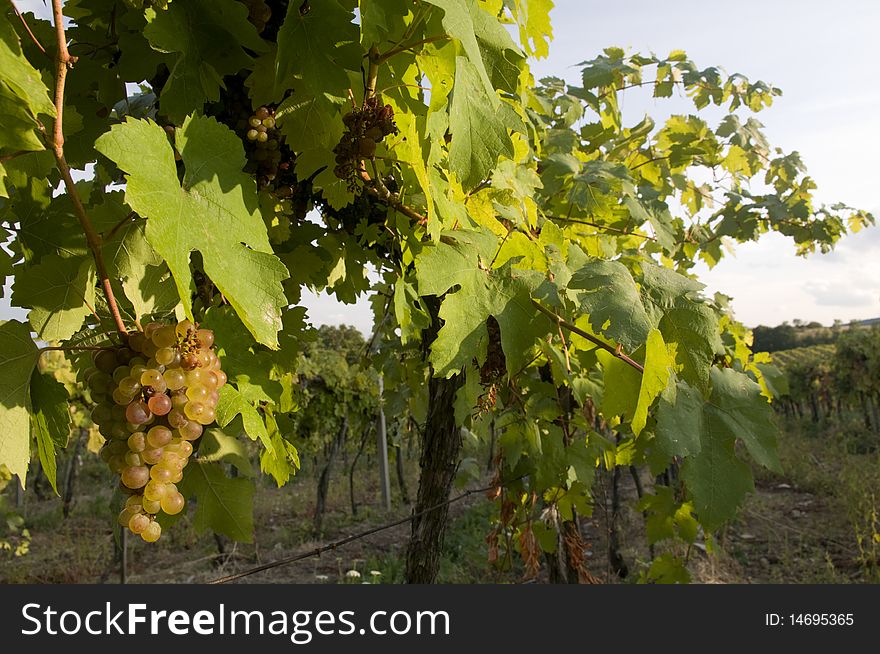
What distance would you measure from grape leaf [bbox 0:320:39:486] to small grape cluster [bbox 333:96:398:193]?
0.62 meters

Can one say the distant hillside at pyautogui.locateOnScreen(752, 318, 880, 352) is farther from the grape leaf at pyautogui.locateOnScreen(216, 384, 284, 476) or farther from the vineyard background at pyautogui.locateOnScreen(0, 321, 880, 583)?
the grape leaf at pyautogui.locateOnScreen(216, 384, 284, 476)

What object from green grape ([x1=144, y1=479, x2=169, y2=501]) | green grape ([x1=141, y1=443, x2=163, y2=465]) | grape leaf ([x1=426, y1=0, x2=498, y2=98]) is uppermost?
grape leaf ([x1=426, y1=0, x2=498, y2=98])

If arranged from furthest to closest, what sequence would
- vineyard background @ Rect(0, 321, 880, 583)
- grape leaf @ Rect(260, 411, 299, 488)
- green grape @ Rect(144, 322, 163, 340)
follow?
1. vineyard background @ Rect(0, 321, 880, 583)
2. grape leaf @ Rect(260, 411, 299, 488)
3. green grape @ Rect(144, 322, 163, 340)

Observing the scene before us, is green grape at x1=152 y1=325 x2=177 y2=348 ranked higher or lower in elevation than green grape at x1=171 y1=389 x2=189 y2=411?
higher

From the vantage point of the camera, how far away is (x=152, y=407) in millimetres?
914

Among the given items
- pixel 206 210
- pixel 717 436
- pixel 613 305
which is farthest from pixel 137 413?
pixel 717 436

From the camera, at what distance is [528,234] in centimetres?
161

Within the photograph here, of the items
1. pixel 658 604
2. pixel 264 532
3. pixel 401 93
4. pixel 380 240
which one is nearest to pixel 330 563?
pixel 264 532

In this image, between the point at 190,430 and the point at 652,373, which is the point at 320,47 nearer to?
the point at 190,430

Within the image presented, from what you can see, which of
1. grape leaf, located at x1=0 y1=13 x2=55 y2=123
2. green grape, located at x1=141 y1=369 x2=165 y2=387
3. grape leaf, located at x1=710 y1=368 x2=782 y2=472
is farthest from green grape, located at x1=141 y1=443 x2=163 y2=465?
grape leaf, located at x1=710 y1=368 x2=782 y2=472

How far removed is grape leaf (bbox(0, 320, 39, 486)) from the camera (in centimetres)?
90

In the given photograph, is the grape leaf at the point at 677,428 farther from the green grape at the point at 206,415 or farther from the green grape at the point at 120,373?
the green grape at the point at 120,373

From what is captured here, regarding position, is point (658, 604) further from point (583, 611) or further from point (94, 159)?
point (94, 159)

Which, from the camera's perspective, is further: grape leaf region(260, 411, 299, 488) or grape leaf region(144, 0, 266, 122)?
grape leaf region(260, 411, 299, 488)
